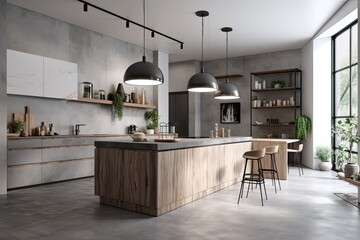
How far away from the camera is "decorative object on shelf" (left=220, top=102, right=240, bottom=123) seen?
34.1 ft

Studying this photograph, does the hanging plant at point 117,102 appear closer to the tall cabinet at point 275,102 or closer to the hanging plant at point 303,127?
the tall cabinet at point 275,102

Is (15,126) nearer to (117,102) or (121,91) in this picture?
(117,102)

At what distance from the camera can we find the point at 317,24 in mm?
7016

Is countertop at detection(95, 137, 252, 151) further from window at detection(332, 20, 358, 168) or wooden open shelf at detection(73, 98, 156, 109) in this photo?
window at detection(332, 20, 358, 168)

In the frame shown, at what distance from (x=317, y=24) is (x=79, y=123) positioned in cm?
592

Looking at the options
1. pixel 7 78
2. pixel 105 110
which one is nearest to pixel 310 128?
pixel 105 110

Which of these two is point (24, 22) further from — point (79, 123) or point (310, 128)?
point (310, 128)

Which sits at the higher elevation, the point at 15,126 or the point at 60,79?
the point at 60,79

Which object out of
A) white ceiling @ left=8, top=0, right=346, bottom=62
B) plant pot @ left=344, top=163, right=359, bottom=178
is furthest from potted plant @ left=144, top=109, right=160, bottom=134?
plant pot @ left=344, top=163, right=359, bottom=178

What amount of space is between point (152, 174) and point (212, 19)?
4067 millimetres

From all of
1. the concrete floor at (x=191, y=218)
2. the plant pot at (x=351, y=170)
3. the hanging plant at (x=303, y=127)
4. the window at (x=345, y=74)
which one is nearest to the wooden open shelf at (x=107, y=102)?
the concrete floor at (x=191, y=218)

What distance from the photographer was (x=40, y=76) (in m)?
6.00

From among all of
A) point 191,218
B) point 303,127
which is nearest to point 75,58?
point 191,218

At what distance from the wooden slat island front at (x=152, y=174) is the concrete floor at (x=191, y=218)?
149 millimetres
